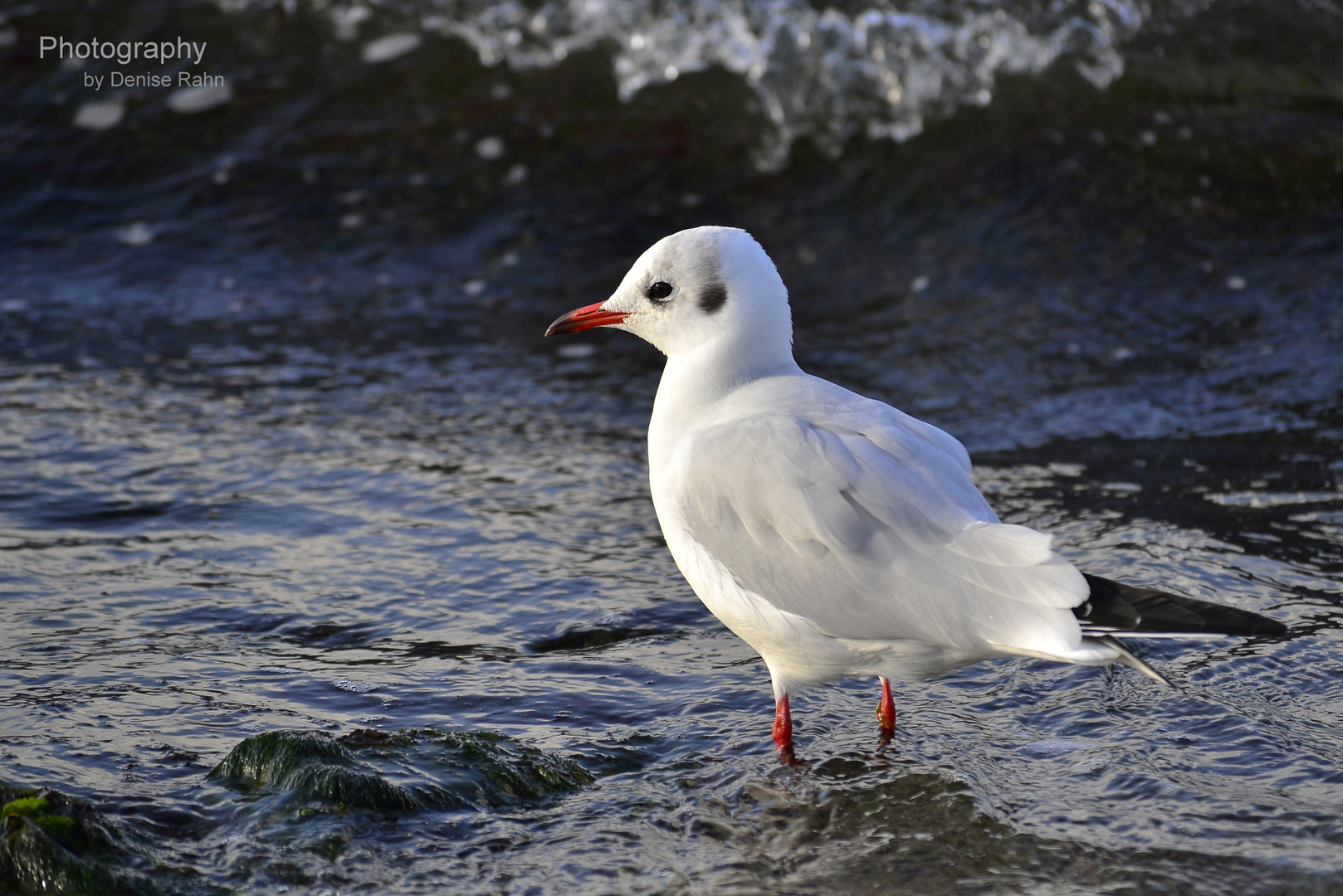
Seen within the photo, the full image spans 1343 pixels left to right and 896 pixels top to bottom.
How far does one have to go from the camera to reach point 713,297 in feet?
12.6

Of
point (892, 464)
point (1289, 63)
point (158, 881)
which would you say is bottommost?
point (158, 881)

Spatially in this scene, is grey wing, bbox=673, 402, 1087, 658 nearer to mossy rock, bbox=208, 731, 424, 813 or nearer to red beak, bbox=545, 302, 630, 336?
red beak, bbox=545, 302, 630, 336

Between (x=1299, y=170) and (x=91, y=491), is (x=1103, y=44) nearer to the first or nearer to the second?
(x=1299, y=170)

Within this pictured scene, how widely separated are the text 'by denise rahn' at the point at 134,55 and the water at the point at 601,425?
0.10 meters

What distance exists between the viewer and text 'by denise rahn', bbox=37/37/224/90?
29.7 feet

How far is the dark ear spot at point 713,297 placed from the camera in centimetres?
384

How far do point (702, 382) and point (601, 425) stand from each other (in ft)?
7.67

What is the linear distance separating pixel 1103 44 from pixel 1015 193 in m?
1.52

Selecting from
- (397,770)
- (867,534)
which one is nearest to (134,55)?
(397,770)

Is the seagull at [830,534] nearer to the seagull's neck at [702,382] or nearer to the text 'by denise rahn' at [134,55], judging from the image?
the seagull's neck at [702,382]

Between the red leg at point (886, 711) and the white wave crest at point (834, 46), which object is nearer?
the red leg at point (886, 711)

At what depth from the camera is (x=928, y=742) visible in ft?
12.1

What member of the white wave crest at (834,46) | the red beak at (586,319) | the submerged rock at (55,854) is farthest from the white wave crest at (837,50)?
the submerged rock at (55,854)

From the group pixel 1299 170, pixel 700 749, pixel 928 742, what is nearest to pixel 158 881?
pixel 700 749
